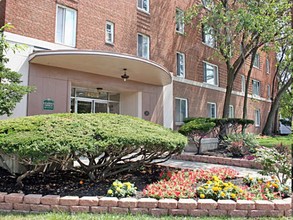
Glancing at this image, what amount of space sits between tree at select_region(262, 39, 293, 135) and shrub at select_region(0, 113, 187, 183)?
1224 centimetres

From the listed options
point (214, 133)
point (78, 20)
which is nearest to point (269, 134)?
point (214, 133)

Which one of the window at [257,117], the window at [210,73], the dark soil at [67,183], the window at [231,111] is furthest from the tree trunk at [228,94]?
the window at [257,117]

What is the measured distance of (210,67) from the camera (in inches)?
752

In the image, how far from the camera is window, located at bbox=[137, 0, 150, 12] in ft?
47.8

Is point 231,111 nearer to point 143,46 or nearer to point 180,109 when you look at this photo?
point 180,109

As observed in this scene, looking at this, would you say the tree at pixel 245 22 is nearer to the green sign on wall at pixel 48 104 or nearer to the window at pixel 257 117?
the green sign on wall at pixel 48 104

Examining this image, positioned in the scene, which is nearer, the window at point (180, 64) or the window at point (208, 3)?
the window at point (208, 3)

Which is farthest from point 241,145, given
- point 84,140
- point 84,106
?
point 84,106

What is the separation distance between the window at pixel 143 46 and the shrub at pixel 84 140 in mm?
9165

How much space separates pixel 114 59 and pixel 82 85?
302 cm

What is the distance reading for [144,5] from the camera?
14.9m

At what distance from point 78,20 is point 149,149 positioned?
8500 mm

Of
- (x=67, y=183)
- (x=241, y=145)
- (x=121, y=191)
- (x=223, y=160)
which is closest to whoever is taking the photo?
(x=121, y=191)

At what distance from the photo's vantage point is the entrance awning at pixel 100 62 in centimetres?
896
